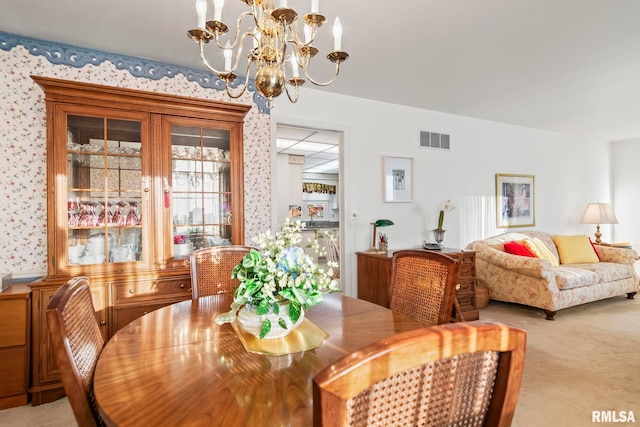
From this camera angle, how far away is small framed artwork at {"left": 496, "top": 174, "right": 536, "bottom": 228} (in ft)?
16.1

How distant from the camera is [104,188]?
2.37 m

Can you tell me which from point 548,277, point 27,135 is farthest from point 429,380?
point 548,277

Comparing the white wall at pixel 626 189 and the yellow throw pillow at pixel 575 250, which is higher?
the white wall at pixel 626 189

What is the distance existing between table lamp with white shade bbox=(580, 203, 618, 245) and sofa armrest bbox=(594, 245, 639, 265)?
0.74m

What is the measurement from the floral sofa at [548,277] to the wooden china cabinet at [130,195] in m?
3.26

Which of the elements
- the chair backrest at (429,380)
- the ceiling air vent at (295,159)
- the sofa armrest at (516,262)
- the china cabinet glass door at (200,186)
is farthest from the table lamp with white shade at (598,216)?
the chair backrest at (429,380)

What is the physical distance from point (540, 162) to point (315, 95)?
4139mm

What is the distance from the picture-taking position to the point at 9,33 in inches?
93.3

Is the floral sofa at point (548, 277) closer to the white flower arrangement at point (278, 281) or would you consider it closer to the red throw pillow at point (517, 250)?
the red throw pillow at point (517, 250)

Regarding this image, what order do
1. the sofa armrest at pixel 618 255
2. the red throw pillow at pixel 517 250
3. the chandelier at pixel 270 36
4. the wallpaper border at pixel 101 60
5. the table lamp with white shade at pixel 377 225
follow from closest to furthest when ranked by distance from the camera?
the chandelier at pixel 270 36, the wallpaper border at pixel 101 60, the table lamp with white shade at pixel 377 225, the red throw pillow at pixel 517 250, the sofa armrest at pixel 618 255

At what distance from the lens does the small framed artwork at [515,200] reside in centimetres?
491

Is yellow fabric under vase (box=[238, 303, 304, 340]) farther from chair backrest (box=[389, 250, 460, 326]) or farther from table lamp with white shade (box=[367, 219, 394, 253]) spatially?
table lamp with white shade (box=[367, 219, 394, 253])

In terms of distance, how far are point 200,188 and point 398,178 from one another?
2.36 meters

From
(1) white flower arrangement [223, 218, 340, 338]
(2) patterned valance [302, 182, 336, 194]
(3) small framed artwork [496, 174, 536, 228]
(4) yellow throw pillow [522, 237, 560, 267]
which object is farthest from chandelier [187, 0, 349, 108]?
(2) patterned valance [302, 182, 336, 194]
